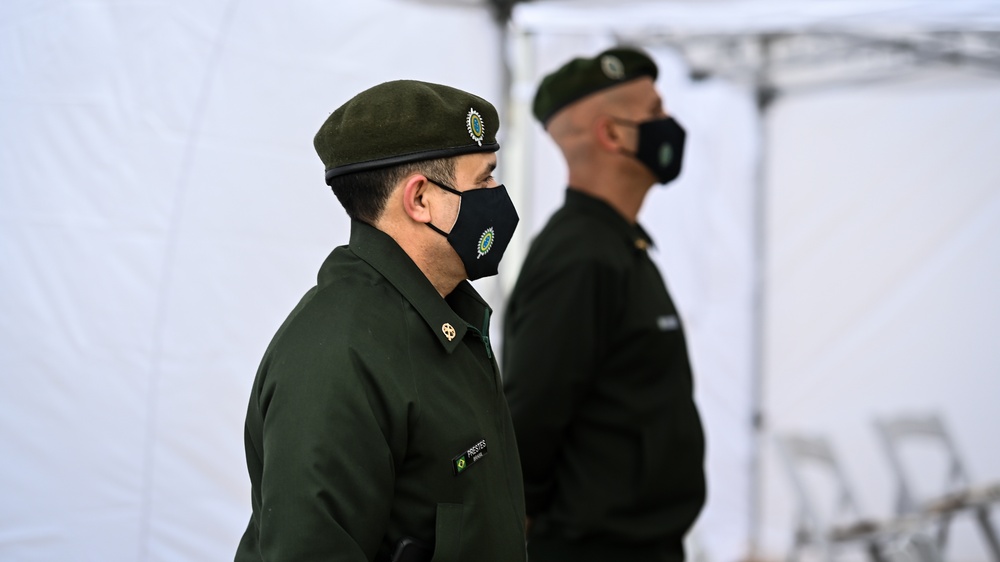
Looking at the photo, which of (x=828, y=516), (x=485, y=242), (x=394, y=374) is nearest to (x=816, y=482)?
(x=828, y=516)

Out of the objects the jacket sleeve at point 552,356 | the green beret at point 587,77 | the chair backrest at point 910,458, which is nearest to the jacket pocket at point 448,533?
the jacket sleeve at point 552,356

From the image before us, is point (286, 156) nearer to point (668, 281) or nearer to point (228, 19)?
point (228, 19)

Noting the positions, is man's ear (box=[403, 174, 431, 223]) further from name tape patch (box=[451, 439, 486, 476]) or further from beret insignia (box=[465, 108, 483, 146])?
name tape patch (box=[451, 439, 486, 476])

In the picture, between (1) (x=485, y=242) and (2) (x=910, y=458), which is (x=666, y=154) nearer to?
(1) (x=485, y=242)

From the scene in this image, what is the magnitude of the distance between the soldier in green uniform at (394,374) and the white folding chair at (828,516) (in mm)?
3765

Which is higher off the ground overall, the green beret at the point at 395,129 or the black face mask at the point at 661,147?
the black face mask at the point at 661,147

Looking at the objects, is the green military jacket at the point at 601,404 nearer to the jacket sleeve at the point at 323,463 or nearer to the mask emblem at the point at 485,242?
Answer: the mask emblem at the point at 485,242

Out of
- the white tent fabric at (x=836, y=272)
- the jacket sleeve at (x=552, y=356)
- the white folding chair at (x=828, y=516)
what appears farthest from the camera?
the white tent fabric at (x=836, y=272)

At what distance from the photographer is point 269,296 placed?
2.54 m

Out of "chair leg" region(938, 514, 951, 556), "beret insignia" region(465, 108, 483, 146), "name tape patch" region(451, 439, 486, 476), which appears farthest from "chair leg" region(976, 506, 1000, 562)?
"beret insignia" region(465, 108, 483, 146)

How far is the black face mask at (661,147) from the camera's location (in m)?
2.69

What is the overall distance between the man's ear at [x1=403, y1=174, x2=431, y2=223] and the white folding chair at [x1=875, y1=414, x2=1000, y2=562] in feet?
14.4

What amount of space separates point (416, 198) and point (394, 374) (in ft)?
0.93

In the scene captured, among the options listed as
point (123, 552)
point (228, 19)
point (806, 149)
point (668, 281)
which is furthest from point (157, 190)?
point (806, 149)
